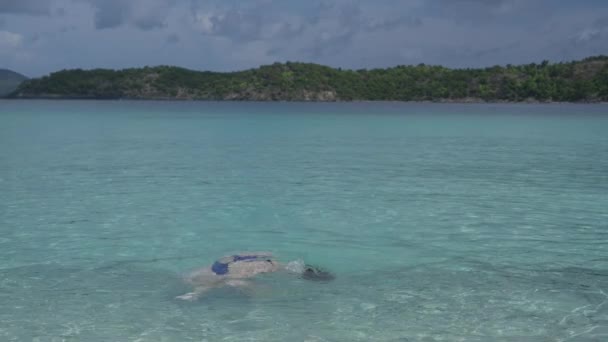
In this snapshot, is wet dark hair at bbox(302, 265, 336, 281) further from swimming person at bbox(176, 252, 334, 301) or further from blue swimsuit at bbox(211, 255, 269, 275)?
blue swimsuit at bbox(211, 255, 269, 275)

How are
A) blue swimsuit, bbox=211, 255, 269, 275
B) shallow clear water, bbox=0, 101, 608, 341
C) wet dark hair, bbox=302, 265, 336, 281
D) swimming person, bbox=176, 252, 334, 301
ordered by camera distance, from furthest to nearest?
wet dark hair, bbox=302, 265, 336, 281 < blue swimsuit, bbox=211, 255, 269, 275 < swimming person, bbox=176, 252, 334, 301 < shallow clear water, bbox=0, 101, 608, 341

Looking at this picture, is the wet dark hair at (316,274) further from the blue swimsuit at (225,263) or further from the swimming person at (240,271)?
the blue swimsuit at (225,263)

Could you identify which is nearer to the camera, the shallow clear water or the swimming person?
the shallow clear water

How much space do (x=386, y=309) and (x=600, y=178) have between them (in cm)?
1889

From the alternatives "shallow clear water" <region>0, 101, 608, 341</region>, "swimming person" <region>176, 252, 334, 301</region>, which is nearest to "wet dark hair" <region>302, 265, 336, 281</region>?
"swimming person" <region>176, 252, 334, 301</region>

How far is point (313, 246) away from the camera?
15.9m

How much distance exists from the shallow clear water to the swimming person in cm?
32

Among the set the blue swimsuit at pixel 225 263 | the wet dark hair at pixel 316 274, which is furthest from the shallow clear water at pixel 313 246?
the blue swimsuit at pixel 225 263

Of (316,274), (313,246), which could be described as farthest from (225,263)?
(313,246)

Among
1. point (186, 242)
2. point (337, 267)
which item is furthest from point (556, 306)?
point (186, 242)

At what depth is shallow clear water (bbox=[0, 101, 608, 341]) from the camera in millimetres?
10797

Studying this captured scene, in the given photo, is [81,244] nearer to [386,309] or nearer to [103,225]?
[103,225]

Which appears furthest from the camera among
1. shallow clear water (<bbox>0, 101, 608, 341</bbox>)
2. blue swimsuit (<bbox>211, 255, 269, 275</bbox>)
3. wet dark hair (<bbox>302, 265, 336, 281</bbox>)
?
wet dark hair (<bbox>302, 265, 336, 281</bbox>)

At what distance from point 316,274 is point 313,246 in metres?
2.74
